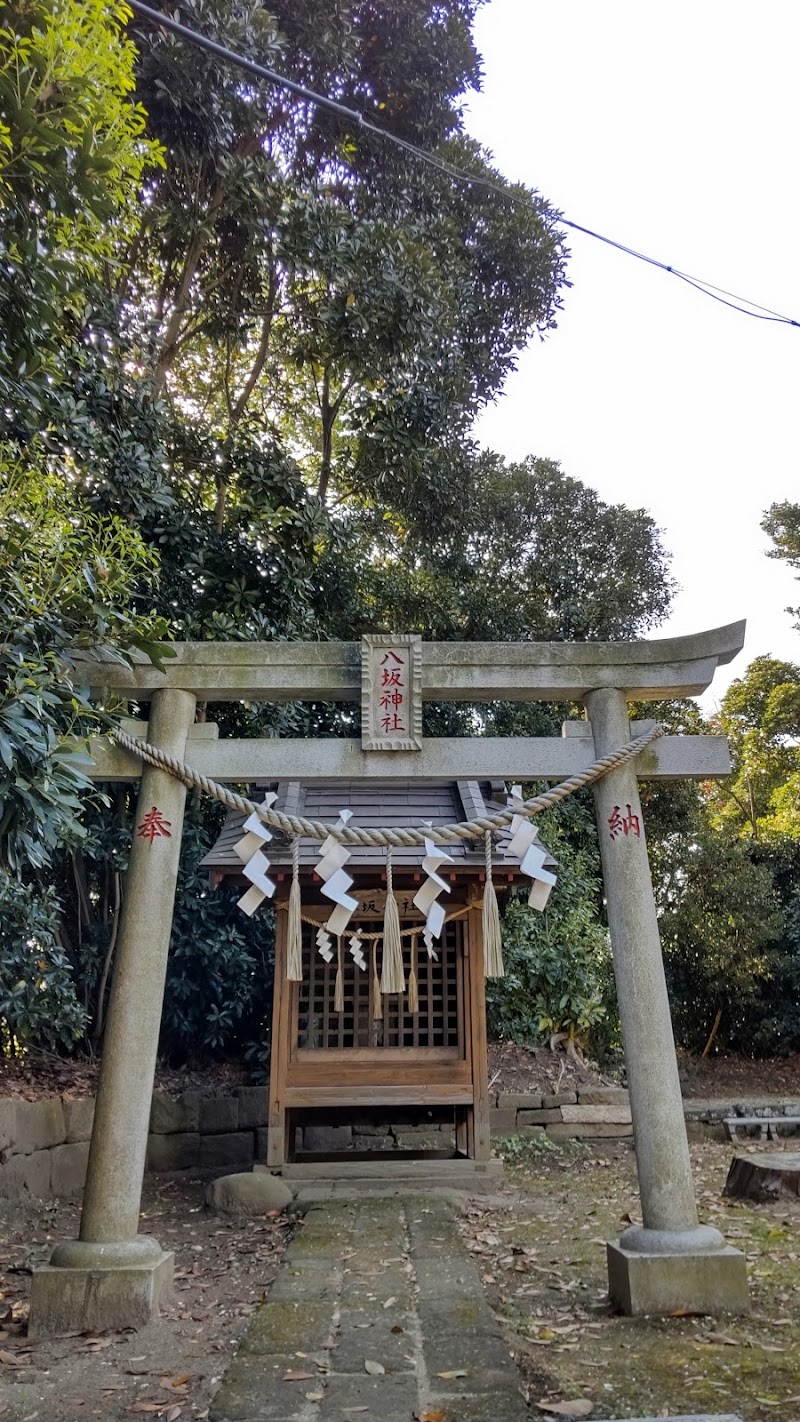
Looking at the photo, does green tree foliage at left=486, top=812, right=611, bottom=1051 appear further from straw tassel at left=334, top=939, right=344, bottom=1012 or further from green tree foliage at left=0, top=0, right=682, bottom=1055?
straw tassel at left=334, top=939, right=344, bottom=1012

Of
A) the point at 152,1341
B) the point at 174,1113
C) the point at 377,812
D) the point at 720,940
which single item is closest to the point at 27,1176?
the point at 174,1113

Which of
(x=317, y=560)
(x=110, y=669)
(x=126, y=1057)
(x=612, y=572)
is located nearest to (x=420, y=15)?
(x=317, y=560)

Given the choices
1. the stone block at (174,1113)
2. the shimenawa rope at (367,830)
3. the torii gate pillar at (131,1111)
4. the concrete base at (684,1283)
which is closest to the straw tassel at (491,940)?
the shimenawa rope at (367,830)

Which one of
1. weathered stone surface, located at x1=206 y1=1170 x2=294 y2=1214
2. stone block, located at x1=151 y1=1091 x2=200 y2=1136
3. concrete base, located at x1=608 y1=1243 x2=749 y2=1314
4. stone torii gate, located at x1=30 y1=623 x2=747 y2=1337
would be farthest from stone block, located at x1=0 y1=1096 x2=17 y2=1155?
concrete base, located at x1=608 y1=1243 x2=749 y2=1314

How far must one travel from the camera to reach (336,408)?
38.0 feet

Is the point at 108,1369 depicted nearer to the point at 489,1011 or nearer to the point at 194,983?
the point at 194,983

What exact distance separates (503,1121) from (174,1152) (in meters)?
3.62

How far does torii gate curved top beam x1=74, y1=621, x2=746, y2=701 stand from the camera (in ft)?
15.9

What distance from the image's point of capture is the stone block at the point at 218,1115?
8977mm

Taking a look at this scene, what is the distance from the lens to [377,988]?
7.28 m

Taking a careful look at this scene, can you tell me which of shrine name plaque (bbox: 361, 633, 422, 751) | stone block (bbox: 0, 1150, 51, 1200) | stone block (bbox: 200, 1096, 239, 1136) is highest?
shrine name plaque (bbox: 361, 633, 422, 751)

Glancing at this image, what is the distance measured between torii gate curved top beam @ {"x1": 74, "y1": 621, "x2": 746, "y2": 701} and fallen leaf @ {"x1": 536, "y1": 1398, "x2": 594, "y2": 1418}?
314 centimetres

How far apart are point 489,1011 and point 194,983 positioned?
3861 millimetres

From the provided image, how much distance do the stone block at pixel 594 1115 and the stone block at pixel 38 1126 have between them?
5.45 m
